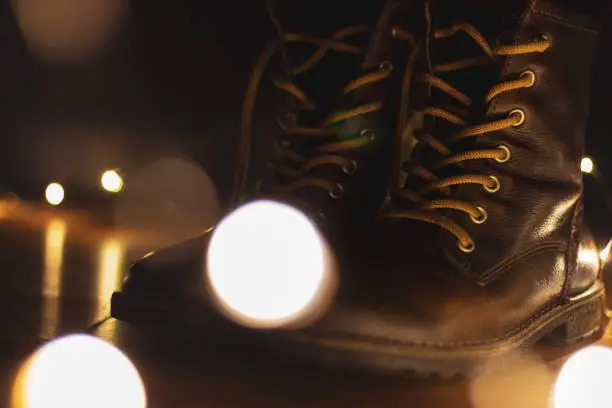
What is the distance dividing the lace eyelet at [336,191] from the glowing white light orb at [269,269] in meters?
0.07

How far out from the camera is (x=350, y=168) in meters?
0.71

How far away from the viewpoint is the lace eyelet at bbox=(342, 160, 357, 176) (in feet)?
2.32

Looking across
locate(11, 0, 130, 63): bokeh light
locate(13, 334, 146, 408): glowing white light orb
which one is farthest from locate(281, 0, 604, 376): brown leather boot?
locate(11, 0, 130, 63): bokeh light

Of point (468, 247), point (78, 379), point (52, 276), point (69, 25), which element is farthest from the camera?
point (69, 25)

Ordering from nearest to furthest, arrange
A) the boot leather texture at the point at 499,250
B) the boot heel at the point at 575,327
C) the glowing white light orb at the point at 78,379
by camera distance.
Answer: the glowing white light orb at the point at 78,379
the boot leather texture at the point at 499,250
the boot heel at the point at 575,327

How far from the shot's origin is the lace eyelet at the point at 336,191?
0.70 metres

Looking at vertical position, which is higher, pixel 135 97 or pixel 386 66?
pixel 135 97

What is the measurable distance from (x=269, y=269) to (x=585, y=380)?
0.87ft

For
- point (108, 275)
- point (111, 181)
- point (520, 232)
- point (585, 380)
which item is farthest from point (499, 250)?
point (111, 181)

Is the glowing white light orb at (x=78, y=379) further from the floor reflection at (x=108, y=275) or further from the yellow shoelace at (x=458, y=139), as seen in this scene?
the yellow shoelace at (x=458, y=139)

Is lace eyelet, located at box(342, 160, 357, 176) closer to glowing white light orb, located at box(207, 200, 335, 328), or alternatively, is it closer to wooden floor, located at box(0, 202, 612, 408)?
glowing white light orb, located at box(207, 200, 335, 328)

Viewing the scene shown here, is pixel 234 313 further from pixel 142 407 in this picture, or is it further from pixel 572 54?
pixel 572 54

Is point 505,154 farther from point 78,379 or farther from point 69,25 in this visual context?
point 69,25

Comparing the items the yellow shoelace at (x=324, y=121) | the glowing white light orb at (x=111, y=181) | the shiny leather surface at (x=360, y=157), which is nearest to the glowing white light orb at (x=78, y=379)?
the shiny leather surface at (x=360, y=157)
